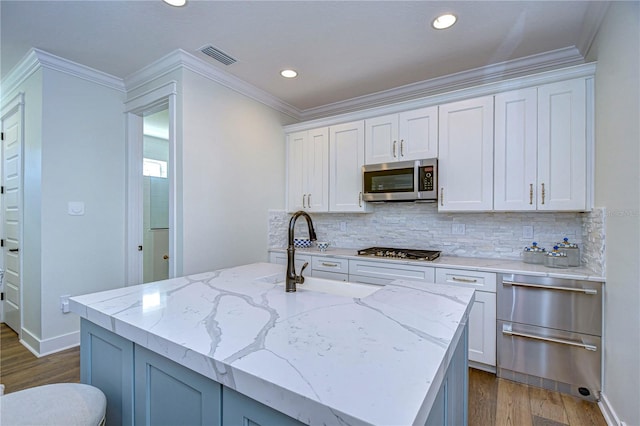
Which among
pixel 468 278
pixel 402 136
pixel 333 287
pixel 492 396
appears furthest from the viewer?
pixel 402 136

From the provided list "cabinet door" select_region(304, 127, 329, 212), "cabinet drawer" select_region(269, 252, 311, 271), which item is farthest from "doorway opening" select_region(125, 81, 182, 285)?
"cabinet door" select_region(304, 127, 329, 212)

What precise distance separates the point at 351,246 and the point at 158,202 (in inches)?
114

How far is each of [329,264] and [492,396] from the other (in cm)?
168

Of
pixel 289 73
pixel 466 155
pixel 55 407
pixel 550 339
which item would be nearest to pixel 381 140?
pixel 466 155

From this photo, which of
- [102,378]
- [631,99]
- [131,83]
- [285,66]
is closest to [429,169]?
[631,99]

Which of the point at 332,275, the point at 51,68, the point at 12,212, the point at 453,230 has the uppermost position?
the point at 51,68

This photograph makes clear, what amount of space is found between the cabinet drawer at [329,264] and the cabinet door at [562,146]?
5.63 feet

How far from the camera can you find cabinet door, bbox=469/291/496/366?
7.48ft

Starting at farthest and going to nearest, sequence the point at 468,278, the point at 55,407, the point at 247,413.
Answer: the point at 468,278 → the point at 55,407 → the point at 247,413

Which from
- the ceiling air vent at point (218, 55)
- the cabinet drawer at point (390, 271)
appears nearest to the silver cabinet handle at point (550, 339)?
the cabinet drawer at point (390, 271)

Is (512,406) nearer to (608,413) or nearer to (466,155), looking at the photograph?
(608,413)

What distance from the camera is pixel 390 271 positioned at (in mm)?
2703

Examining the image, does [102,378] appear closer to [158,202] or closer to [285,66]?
[285,66]

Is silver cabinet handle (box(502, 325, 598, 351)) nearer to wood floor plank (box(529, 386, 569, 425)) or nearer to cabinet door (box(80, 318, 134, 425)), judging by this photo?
wood floor plank (box(529, 386, 569, 425))
